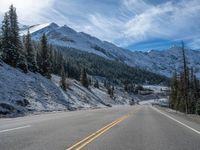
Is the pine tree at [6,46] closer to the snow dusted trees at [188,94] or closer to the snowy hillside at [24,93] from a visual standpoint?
the snowy hillside at [24,93]

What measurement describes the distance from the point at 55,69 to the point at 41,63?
154 ft

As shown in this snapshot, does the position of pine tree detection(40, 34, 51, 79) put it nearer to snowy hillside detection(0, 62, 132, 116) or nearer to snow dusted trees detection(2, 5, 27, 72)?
snowy hillside detection(0, 62, 132, 116)

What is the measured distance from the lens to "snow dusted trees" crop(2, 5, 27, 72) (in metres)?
65.5

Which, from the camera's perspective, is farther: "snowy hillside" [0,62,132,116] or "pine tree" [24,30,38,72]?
"pine tree" [24,30,38,72]

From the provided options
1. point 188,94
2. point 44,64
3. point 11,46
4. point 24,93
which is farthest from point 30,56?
point 188,94

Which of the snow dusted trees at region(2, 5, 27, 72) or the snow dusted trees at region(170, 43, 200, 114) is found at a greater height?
the snow dusted trees at region(2, 5, 27, 72)

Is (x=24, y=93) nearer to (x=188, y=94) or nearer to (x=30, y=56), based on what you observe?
(x=30, y=56)

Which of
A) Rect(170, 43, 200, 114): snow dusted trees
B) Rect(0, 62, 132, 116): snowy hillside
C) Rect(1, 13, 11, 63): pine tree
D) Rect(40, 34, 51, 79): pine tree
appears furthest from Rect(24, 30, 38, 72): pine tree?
Rect(170, 43, 200, 114): snow dusted trees

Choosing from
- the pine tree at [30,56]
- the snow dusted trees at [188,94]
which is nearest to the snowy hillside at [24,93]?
the pine tree at [30,56]

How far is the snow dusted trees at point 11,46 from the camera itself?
215ft

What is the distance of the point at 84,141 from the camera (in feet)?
38.3

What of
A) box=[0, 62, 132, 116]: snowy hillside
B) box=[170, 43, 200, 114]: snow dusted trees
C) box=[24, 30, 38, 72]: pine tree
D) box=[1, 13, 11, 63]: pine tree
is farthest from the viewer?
box=[170, 43, 200, 114]: snow dusted trees

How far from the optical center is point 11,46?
216 ft

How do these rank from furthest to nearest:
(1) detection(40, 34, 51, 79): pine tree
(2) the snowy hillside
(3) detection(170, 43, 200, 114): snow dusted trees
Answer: (1) detection(40, 34, 51, 79): pine tree
(3) detection(170, 43, 200, 114): snow dusted trees
(2) the snowy hillside
